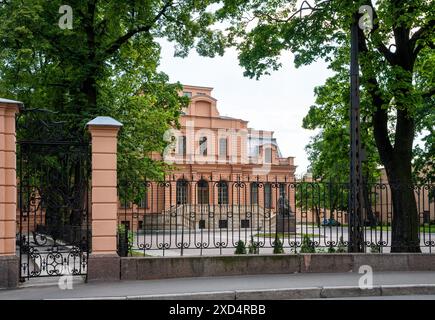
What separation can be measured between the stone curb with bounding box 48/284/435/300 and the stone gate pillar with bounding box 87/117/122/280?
187 cm

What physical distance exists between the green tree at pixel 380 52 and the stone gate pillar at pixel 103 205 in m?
7.72

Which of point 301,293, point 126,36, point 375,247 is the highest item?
point 126,36

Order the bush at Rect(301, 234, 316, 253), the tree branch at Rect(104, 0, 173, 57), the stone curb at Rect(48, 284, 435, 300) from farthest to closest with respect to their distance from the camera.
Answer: the tree branch at Rect(104, 0, 173, 57) < the bush at Rect(301, 234, 316, 253) < the stone curb at Rect(48, 284, 435, 300)

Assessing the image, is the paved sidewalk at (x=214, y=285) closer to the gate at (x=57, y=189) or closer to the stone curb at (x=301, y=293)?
the stone curb at (x=301, y=293)

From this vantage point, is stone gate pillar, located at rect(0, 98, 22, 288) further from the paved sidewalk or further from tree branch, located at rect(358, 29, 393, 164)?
tree branch, located at rect(358, 29, 393, 164)

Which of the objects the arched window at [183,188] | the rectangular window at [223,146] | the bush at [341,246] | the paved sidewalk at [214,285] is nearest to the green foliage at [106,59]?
the arched window at [183,188]

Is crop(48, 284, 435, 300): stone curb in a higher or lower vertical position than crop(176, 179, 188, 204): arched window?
lower

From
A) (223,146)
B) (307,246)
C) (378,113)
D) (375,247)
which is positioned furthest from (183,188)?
(223,146)

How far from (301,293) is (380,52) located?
944 centimetres

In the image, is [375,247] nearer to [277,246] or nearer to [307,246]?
[307,246]

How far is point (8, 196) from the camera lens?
36.1 ft

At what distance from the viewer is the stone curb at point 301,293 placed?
395 inches

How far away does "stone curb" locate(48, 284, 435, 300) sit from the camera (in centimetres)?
1003

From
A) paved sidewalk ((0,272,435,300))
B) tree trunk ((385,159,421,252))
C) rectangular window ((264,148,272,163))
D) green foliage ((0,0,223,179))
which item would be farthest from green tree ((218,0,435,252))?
rectangular window ((264,148,272,163))
